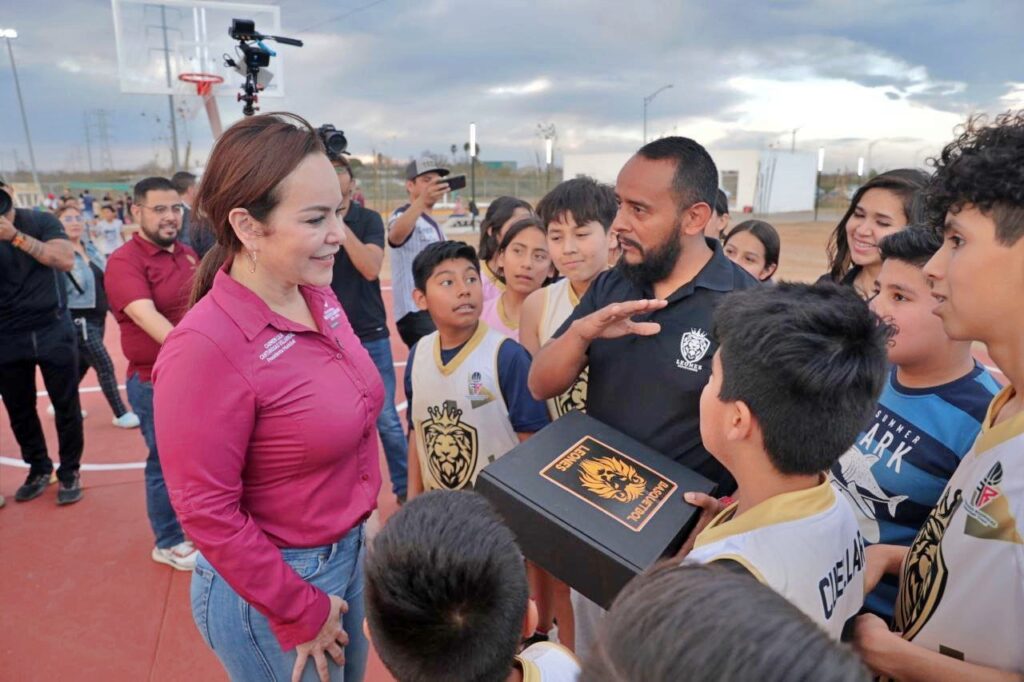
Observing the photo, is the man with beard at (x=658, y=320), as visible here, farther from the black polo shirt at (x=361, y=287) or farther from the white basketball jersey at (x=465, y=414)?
the black polo shirt at (x=361, y=287)

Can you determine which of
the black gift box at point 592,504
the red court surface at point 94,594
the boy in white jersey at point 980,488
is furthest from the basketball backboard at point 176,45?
the boy in white jersey at point 980,488

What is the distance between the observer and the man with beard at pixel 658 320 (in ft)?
6.24

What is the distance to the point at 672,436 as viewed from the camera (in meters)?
1.91

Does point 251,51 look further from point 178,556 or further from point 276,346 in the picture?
point 276,346

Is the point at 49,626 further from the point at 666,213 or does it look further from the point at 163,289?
the point at 666,213

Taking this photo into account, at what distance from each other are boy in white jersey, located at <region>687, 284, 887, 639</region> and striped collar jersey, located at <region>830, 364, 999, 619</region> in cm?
35

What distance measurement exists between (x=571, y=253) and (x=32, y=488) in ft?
13.8

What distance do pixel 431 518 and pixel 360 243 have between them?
309cm

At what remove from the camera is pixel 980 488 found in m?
1.16

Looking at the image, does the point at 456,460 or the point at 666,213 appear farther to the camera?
the point at 456,460

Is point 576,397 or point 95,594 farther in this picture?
point 95,594

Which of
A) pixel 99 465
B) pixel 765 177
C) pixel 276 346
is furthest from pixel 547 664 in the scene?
pixel 765 177

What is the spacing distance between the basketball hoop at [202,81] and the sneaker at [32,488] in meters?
7.92

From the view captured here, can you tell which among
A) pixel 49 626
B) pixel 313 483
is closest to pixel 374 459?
pixel 313 483
